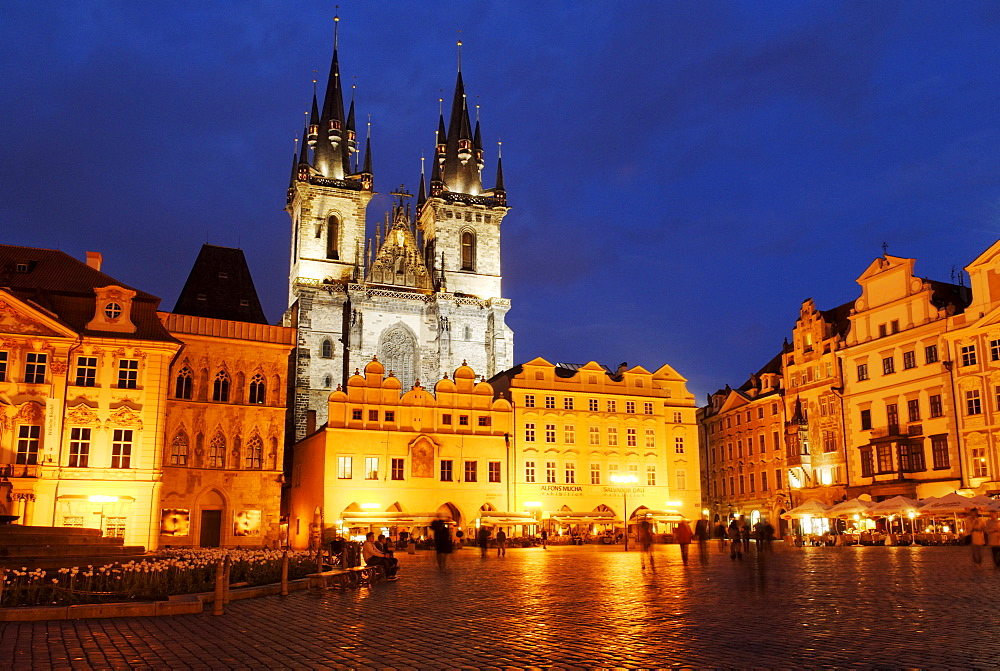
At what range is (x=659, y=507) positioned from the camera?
61.2m

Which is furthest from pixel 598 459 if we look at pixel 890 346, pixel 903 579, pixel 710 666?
pixel 710 666

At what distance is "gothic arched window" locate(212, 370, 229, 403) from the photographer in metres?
48.9

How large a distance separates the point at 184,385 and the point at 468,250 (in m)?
37.3

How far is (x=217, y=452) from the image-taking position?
48.3 meters

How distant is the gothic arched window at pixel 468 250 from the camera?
265ft

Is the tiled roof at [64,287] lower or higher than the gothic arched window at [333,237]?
lower

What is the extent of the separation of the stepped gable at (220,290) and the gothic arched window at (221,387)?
3.63m

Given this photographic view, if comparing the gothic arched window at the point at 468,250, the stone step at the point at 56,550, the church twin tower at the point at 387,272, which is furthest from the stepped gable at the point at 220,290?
the stone step at the point at 56,550

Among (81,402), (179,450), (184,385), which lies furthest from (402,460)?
(81,402)

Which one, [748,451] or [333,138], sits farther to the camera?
[333,138]

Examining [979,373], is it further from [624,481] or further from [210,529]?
[210,529]

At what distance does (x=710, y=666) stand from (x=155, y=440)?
34.9 metres

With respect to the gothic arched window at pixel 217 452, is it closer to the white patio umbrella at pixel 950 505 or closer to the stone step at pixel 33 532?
the stone step at pixel 33 532

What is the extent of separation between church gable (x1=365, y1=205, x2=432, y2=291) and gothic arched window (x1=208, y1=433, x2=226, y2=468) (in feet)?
98.6
